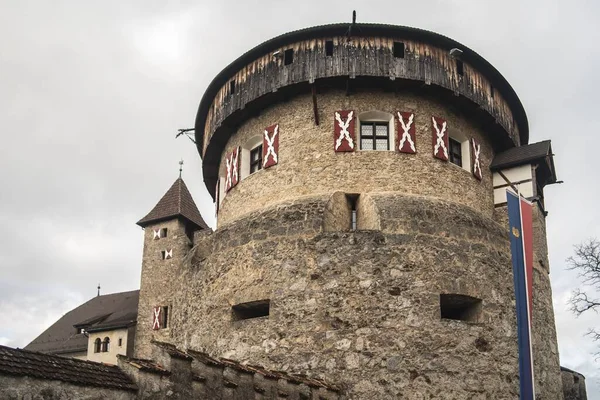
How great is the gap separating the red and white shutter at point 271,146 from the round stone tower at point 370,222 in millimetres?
47

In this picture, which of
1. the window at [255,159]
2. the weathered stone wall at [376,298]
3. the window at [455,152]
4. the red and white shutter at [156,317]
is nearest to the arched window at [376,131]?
the weathered stone wall at [376,298]

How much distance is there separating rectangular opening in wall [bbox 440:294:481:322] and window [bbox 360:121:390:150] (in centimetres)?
358

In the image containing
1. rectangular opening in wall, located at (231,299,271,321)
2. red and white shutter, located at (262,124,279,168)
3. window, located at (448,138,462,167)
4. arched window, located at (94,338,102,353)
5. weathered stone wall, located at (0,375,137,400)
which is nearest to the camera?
weathered stone wall, located at (0,375,137,400)

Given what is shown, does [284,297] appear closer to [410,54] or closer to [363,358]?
[363,358]

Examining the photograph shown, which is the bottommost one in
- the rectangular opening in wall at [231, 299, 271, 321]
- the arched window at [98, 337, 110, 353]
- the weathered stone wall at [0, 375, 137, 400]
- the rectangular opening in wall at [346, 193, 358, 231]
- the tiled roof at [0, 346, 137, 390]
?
the weathered stone wall at [0, 375, 137, 400]

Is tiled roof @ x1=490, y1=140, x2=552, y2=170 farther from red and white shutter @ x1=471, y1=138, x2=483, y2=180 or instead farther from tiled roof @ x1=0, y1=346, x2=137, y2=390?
tiled roof @ x1=0, y1=346, x2=137, y2=390

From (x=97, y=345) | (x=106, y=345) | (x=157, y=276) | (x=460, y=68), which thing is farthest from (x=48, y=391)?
(x=97, y=345)

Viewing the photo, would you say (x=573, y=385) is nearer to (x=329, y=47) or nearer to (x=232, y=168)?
(x=232, y=168)

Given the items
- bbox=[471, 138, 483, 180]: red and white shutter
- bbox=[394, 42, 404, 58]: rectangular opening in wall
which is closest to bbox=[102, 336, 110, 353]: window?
bbox=[471, 138, 483, 180]: red and white shutter

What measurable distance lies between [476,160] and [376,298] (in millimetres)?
4774

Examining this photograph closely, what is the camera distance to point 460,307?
14078 millimetres

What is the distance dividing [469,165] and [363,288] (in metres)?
4.47

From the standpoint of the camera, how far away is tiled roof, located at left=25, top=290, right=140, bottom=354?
32.3 meters

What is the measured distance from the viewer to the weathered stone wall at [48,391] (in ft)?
19.5
